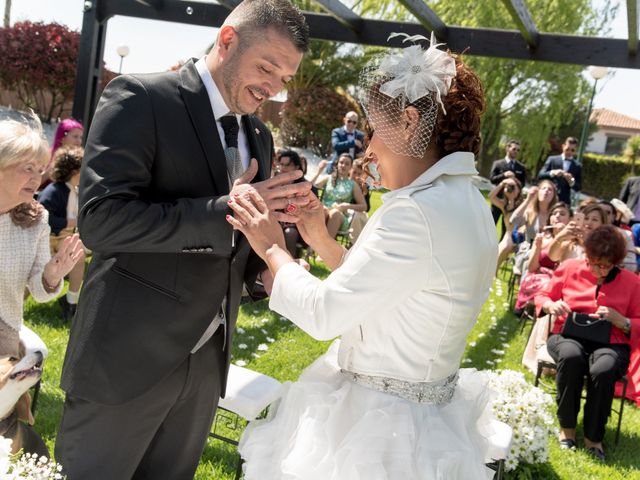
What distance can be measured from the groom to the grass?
150cm

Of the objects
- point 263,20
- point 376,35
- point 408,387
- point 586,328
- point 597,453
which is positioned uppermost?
point 376,35

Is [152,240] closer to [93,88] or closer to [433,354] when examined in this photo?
[433,354]

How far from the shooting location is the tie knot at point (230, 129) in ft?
7.36

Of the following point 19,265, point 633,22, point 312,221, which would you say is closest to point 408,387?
point 312,221

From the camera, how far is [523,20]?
20.0 ft

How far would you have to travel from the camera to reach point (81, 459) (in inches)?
83.4

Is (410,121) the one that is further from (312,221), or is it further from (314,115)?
(314,115)

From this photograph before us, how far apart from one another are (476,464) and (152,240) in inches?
50.0

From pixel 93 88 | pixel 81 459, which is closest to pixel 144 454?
pixel 81 459

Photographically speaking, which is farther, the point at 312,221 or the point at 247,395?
the point at 247,395

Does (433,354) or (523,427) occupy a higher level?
(433,354)

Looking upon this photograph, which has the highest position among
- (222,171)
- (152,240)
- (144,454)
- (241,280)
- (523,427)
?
(222,171)

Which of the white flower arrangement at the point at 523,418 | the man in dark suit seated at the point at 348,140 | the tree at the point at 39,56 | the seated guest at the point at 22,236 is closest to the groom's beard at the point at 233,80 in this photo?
the seated guest at the point at 22,236

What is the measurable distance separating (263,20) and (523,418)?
317cm
